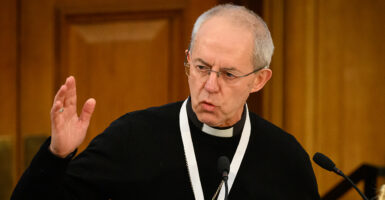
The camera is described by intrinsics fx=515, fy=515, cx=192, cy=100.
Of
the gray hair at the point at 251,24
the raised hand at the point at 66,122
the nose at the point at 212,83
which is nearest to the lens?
the raised hand at the point at 66,122

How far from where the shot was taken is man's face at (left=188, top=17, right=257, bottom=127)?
2.18 metres

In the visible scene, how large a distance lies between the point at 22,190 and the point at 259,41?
3.86ft

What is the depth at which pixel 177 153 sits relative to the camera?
2361mm

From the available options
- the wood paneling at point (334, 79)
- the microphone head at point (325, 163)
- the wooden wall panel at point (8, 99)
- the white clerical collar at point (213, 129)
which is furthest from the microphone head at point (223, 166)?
the wooden wall panel at point (8, 99)

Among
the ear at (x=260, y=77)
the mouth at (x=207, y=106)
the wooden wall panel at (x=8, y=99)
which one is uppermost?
the ear at (x=260, y=77)

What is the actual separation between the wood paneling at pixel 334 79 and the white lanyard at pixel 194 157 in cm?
126

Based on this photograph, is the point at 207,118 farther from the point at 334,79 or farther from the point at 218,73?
the point at 334,79

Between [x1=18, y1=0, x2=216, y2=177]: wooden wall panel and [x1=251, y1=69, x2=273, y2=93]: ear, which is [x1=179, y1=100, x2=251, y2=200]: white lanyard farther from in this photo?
[x1=18, y1=0, x2=216, y2=177]: wooden wall panel

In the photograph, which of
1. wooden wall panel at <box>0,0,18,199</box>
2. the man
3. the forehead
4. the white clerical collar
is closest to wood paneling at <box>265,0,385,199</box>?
the man

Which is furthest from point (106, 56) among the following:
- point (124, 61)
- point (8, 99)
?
A: point (8, 99)

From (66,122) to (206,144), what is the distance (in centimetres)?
80

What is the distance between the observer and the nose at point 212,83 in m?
2.17

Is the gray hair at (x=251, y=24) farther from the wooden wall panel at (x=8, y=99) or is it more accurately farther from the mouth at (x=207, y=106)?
the wooden wall panel at (x=8, y=99)

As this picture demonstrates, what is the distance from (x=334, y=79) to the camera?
12.1 ft
